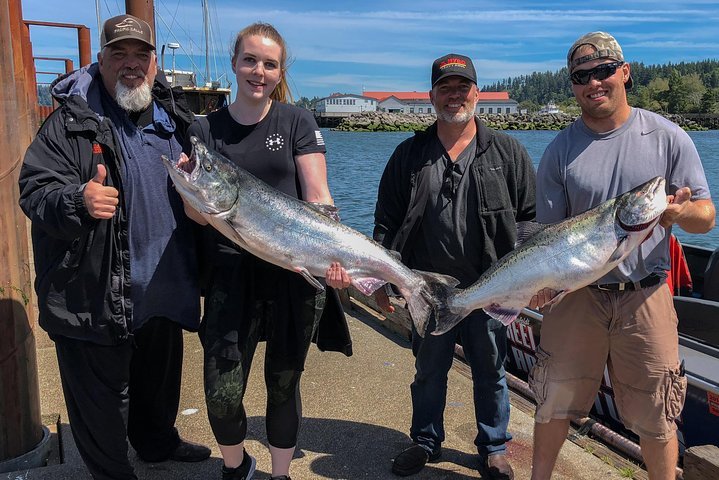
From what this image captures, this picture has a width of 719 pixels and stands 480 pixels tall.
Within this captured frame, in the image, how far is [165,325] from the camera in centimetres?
370

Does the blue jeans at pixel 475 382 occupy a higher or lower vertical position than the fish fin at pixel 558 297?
lower

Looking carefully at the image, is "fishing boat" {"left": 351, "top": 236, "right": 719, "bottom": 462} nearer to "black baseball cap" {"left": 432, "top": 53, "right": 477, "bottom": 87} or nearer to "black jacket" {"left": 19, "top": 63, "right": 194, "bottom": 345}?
"black baseball cap" {"left": 432, "top": 53, "right": 477, "bottom": 87}

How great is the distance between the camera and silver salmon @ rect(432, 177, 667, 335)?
2.96m

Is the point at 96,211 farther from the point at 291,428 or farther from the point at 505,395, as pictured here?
the point at 505,395

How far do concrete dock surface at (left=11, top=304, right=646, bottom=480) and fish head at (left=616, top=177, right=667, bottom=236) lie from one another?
5.77 ft

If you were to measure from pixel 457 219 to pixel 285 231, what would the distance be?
3.79 ft

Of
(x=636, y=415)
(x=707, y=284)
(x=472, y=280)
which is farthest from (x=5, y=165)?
(x=707, y=284)

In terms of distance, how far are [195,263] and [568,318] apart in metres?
2.06

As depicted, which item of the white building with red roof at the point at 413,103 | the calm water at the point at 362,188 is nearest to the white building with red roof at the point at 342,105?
the white building with red roof at the point at 413,103

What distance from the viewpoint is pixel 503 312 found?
11.3 ft

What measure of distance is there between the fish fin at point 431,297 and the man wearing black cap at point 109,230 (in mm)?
1245

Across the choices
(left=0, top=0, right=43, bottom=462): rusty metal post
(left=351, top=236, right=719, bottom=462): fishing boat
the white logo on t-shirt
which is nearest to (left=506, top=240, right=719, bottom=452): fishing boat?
(left=351, top=236, right=719, bottom=462): fishing boat

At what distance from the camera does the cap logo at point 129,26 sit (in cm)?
326

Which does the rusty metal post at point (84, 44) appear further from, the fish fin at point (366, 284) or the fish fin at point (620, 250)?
the fish fin at point (620, 250)
